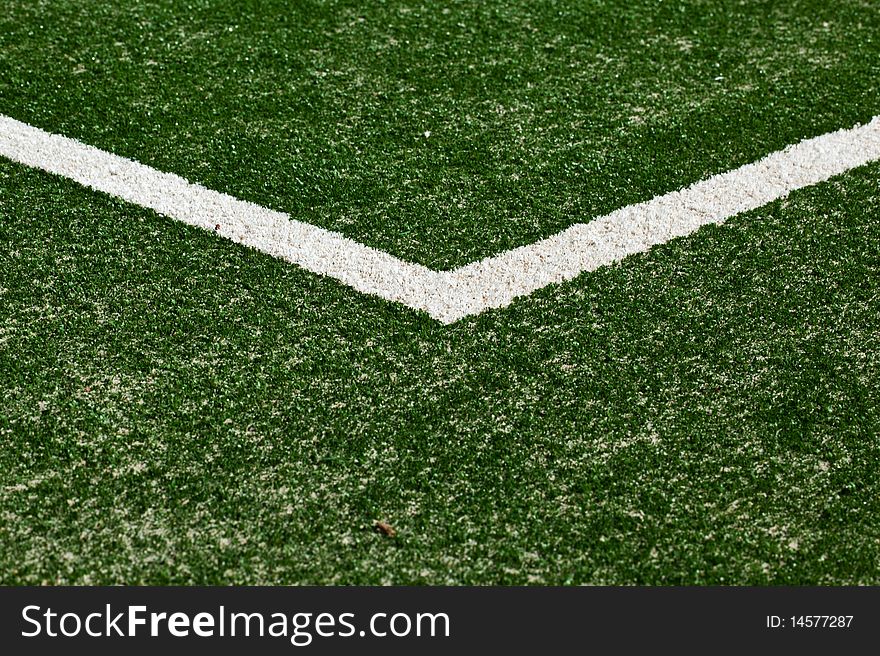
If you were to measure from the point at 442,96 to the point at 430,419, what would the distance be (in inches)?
87.9

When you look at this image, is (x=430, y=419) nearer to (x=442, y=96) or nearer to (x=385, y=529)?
(x=385, y=529)

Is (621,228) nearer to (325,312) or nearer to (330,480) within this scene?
(325,312)

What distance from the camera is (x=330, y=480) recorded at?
2908mm

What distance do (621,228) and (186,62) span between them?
237 centimetres

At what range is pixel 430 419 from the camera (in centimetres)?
311

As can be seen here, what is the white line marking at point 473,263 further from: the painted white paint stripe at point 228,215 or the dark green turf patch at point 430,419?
the dark green turf patch at point 430,419

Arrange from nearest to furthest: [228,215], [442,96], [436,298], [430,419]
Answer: [430,419], [436,298], [228,215], [442,96]

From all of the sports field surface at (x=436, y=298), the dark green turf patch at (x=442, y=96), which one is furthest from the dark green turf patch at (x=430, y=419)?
the dark green turf patch at (x=442, y=96)

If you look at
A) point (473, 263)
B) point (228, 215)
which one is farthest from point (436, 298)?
point (228, 215)

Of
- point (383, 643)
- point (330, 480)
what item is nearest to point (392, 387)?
point (330, 480)

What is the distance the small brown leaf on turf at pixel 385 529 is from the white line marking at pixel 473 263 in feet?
3.02

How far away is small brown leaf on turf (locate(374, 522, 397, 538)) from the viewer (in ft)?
9.07

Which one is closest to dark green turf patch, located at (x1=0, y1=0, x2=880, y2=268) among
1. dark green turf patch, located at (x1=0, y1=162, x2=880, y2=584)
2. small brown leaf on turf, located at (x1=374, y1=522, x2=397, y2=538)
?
dark green turf patch, located at (x1=0, y1=162, x2=880, y2=584)

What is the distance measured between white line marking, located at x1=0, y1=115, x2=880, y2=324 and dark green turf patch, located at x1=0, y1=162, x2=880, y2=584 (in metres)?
0.10
